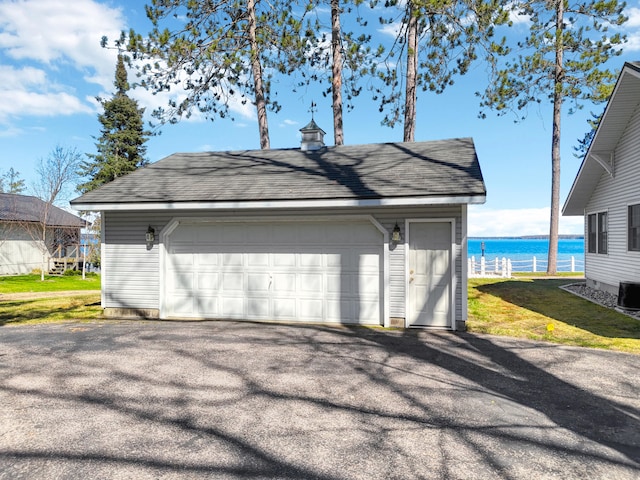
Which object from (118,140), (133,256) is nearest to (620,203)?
(133,256)

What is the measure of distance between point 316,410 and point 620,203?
11.6m

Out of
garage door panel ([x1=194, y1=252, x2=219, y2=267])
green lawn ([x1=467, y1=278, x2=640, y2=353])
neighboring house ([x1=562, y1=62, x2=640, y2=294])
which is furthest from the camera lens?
neighboring house ([x1=562, y1=62, x2=640, y2=294])

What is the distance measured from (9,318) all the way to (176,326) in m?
4.71

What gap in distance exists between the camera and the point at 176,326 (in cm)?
886

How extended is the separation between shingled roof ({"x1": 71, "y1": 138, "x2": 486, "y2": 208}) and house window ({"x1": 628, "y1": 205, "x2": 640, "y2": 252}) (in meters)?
4.49

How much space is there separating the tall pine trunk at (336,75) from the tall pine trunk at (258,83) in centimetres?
299

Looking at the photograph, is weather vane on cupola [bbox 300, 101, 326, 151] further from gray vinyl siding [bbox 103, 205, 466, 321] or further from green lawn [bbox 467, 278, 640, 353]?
green lawn [bbox 467, 278, 640, 353]

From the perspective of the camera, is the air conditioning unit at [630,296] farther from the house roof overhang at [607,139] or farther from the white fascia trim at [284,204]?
the white fascia trim at [284,204]

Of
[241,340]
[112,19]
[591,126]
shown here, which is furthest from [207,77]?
[591,126]

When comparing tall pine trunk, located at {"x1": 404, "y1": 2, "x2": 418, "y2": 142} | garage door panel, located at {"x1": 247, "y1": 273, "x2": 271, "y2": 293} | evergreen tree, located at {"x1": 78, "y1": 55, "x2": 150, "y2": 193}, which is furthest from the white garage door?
evergreen tree, located at {"x1": 78, "y1": 55, "x2": 150, "y2": 193}

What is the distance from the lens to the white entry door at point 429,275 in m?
8.44

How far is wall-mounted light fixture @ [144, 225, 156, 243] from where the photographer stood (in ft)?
31.3

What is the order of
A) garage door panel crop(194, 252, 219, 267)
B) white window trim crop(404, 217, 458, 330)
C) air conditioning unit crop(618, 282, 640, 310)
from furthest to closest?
air conditioning unit crop(618, 282, 640, 310) < garage door panel crop(194, 252, 219, 267) < white window trim crop(404, 217, 458, 330)

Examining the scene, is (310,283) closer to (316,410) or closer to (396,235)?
(396,235)
